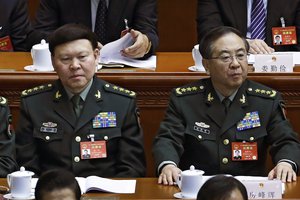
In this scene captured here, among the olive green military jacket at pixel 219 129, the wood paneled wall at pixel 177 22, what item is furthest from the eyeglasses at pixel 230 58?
the wood paneled wall at pixel 177 22

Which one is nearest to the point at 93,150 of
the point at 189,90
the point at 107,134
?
the point at 107,134

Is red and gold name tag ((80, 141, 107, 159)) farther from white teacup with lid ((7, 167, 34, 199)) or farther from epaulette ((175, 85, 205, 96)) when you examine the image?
white teacup with lid ((7, 167, 34, 199))

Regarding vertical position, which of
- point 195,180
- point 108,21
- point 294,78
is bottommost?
point 195,180

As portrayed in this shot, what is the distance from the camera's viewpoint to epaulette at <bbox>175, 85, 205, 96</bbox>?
3717 mm

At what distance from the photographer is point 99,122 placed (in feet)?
12.0

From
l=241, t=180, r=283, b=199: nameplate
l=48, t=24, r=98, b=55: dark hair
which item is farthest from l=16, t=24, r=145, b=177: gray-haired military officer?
l=241, t=180, r=283, b=199: nameplate

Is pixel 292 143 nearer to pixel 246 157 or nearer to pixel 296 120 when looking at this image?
pixel 246 157

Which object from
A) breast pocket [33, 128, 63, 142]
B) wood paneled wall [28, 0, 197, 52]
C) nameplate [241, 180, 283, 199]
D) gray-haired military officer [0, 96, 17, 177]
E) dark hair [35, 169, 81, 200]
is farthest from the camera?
wood paneled wall [28, 0, 197, 52]

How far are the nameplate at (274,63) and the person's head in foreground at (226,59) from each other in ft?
1.26

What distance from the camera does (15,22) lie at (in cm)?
500

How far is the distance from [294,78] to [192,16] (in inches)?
76.0

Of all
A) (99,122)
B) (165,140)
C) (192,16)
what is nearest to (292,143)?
(165,140)

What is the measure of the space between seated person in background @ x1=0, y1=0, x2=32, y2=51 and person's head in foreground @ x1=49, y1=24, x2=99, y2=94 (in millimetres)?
1343

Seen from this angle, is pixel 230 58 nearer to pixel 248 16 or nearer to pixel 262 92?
pixel 262 92
